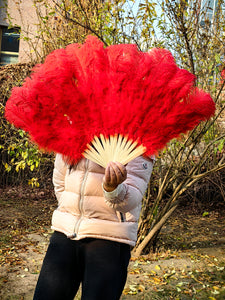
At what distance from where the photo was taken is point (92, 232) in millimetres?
1910

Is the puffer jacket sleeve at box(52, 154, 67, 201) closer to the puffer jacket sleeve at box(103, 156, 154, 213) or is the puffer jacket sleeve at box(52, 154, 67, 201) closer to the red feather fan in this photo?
the red feather fan

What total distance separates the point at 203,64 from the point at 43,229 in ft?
11.6

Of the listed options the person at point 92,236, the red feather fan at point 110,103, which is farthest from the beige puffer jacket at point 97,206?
the red feather fan at point 110,103

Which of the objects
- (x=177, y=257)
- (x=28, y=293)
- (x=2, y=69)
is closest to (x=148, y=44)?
(x=177, y=257)

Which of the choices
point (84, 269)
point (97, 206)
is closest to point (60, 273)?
point (84, 269)

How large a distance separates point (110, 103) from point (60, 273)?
920 mm

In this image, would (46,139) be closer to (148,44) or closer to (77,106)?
(77,106)

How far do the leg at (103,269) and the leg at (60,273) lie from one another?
0.08m

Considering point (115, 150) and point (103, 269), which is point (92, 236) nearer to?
point (103, 269)

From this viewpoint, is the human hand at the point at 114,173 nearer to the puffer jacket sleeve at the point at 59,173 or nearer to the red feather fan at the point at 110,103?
the red feather fan at the point at 110,103

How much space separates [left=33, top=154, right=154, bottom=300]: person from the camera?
73.2 inches

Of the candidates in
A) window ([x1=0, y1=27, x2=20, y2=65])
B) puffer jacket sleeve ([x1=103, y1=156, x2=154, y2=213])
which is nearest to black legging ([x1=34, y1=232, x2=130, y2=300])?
puffer jacket sleeve ([x1=103, y1=156, x2=154, y2=213])

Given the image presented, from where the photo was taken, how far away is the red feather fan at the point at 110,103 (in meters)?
1.84

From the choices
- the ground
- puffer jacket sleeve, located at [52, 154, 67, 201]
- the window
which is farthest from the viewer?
the window
